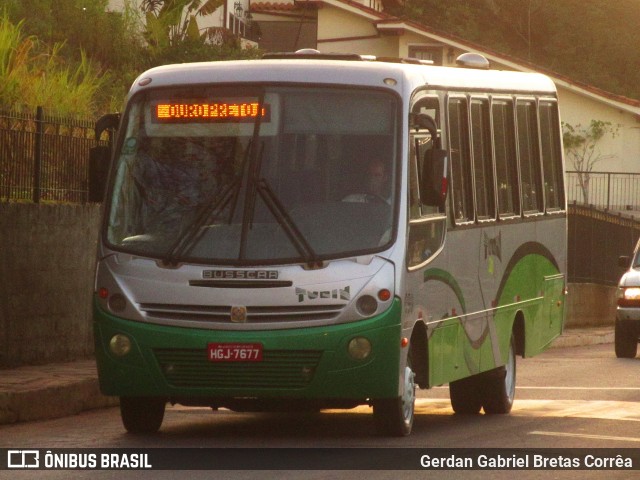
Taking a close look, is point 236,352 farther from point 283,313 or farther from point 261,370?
point 283,313

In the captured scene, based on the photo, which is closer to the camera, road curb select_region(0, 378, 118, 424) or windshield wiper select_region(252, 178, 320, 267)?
windshield wiper select_region(252, 178, 320, 267)

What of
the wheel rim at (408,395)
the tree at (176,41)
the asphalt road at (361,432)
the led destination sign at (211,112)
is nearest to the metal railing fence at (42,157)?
the asphalt road at (361,432)

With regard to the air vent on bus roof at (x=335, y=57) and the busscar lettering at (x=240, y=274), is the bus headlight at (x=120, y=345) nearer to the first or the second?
the busscar lettering at (x=240, y=274)

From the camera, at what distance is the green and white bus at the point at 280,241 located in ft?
39.5

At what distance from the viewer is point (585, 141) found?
51875 mm

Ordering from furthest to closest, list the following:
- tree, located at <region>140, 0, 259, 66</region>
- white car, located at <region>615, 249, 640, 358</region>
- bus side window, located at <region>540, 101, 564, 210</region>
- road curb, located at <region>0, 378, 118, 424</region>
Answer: tree, located at <region>140, 0, 259, 66</region>
white car, located at <region>615, 249, 640, 358</region>
bus side window, located at <region>540, 101, 564, 210</region>
road curb, located at <region>0, 378, 118, 424</region>

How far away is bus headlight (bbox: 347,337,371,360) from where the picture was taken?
1202cm

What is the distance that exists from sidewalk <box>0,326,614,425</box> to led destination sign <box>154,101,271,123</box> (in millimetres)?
2668

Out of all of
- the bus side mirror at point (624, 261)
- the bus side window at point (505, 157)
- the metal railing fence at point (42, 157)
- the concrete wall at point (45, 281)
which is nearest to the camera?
the bus side window at point (505, 157)

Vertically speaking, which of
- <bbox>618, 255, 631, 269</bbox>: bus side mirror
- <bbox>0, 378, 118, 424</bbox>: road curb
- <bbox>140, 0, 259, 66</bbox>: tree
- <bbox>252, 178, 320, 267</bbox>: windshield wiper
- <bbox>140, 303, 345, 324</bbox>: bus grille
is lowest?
<bbox>0, 378, 118, 424</bbox>: road curb

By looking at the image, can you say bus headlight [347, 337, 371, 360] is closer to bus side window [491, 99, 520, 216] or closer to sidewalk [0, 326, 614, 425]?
sidewalk [0, 326, 614, 425]

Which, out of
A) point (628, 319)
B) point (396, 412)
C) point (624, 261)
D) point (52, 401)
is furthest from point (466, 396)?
point (624, 261)

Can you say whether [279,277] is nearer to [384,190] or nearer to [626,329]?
[384,190]

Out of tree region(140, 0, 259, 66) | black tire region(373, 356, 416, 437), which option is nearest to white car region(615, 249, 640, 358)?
black tire region(373, 356, 416, 437)
